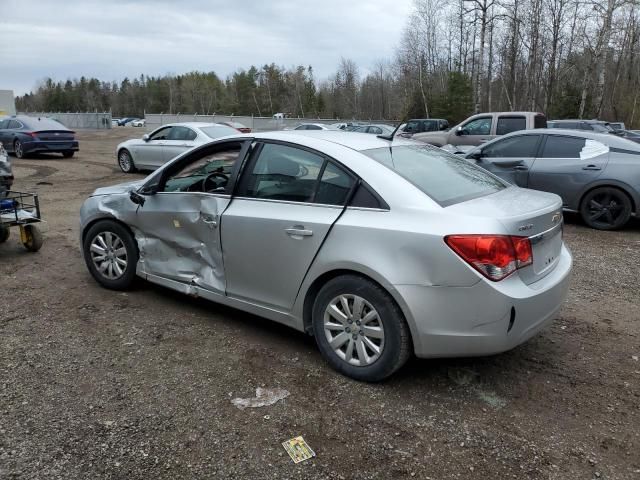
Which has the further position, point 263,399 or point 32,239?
point 32,239

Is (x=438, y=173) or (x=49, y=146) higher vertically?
(x=438, y=173)

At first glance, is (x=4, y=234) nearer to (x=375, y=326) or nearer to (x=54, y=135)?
(x=375, y=326)

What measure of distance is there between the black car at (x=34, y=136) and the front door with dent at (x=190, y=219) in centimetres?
1541

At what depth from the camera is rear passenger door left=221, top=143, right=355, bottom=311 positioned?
11.7ft

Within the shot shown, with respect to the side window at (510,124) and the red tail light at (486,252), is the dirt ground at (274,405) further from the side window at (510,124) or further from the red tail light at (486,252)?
the side window at (510,124)

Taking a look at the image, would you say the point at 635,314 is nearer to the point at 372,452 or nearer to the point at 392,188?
the point at 392,188

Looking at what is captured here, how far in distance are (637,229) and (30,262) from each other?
333 inches

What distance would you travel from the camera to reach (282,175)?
12.8 ft

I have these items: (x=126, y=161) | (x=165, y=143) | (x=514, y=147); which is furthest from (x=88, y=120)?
(x=514, y=147)

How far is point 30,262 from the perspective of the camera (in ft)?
20.4

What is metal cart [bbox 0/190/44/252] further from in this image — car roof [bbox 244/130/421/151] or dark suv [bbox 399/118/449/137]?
dark suv [bbox 399/118/449/137]

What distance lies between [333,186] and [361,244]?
1.68 ft

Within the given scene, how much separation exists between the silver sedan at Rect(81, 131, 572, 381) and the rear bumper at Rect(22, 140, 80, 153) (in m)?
15.4

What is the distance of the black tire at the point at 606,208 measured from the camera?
7828mm
